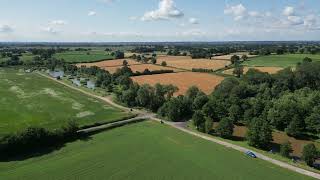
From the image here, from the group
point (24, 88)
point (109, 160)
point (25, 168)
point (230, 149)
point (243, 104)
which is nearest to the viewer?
point (25, 168)

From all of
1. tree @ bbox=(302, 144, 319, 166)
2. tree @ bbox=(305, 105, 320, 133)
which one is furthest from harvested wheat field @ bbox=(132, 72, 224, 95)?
tree @ bbox=(302, 144, 319, 166)

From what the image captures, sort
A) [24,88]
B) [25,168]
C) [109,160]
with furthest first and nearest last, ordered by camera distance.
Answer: [24,88] < [109,160] < [25,168]

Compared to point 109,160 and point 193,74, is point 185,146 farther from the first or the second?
point 193,74

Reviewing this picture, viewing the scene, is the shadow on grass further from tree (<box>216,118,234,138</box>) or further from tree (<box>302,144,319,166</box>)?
tree (<box>302,144,319,166</box>)

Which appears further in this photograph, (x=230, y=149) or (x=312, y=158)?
(x=230, y=149)

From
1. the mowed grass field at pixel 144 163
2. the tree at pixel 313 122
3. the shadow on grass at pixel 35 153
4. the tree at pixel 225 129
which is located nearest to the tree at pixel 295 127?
the tree at pixel 313 122

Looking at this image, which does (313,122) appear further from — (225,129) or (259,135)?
(225,129)

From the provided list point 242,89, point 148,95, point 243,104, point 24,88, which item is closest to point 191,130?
point 243,104
